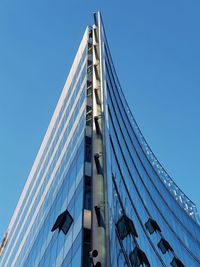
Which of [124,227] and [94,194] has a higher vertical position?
[124,227]

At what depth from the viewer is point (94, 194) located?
79.5 feet

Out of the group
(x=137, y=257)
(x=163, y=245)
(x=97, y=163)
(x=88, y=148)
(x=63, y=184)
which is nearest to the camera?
(x=97, y=163)

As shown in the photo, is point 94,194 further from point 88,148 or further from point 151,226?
point 151,226

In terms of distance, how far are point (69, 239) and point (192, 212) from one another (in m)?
59.0

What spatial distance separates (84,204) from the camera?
24.3m

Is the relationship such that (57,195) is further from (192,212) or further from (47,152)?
(192,212)

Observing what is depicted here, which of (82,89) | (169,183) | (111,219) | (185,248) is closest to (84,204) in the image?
(111,219)

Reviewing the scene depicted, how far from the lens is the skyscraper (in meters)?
23.4

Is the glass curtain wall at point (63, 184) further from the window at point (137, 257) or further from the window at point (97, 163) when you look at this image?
the window at point (137, 257)

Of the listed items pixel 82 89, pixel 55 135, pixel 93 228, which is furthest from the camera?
pixel 55 135

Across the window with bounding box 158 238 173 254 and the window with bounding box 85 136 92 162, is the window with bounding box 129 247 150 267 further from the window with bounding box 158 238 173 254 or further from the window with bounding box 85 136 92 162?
the window with bounding box 158 238 173 254

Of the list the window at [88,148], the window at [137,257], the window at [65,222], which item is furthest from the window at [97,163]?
the window at [137,257]

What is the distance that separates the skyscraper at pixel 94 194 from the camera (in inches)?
922

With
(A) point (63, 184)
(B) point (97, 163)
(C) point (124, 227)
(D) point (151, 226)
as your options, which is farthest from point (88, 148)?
(D) point (151, 226)
